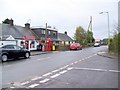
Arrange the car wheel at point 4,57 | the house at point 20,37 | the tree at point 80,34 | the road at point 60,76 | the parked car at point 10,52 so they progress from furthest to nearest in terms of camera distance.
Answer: the tree at point 80,34 < the house at point 20,37 < the parked car at point 10,52 < the car wheel at point 4,57 < the road at point 60,76

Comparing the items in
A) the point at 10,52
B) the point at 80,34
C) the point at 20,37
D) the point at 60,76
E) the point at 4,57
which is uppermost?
the point at 80,34

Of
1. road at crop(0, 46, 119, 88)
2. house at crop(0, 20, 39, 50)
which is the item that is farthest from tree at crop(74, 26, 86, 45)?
road at crop(0, 46, 119, 88)

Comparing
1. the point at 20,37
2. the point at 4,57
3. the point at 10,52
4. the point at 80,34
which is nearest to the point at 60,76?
the point at 4,57

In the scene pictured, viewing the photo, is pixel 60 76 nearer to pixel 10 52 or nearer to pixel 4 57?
pixel 4 57

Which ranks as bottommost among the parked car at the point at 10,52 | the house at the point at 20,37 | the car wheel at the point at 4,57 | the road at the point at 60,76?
the road at the point at 60,76

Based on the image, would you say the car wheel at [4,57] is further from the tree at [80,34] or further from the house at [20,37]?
the tree at [80,34]

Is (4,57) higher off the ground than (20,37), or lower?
lower

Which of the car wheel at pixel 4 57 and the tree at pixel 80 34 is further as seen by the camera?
the tree at pixel 80 34

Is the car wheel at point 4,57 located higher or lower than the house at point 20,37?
lower

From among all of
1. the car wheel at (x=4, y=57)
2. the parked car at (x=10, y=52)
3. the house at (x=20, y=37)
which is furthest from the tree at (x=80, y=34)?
the car wheel at (x=4, y=57)

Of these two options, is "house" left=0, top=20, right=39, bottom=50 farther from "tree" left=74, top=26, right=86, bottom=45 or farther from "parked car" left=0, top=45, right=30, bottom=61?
"tree" left=74, top=26, right=86, bottom=45

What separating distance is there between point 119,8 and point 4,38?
73.3ft

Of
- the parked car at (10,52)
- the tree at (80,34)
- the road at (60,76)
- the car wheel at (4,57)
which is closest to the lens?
the road at (60,76)

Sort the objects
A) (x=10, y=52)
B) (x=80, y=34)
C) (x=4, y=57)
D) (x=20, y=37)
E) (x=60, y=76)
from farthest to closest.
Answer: (x=80, y=34), (x=20, y=37), (x=10, y=52), (x=4, y=57), (x=60, y=76)
